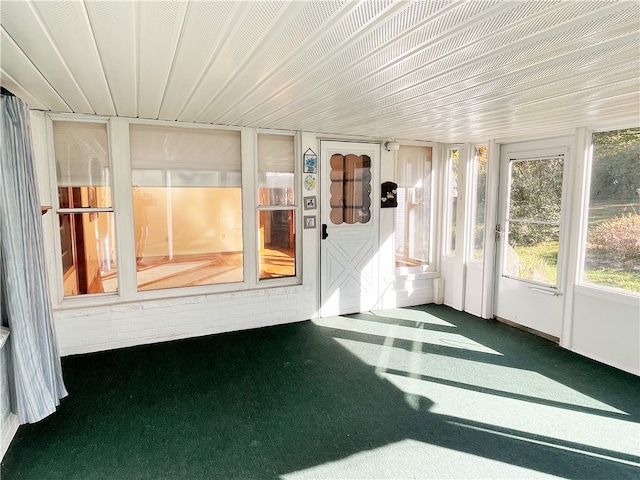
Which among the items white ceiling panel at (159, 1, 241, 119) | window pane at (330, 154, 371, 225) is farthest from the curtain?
window pane at (330, 154, 371, 225)

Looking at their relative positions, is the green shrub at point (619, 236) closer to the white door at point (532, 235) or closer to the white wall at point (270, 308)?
the white wall at point (270, 308)

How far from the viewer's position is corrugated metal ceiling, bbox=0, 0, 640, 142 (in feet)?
5.05

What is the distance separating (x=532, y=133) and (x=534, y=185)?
1.98 feet

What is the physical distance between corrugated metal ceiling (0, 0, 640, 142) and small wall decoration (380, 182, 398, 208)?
179cm

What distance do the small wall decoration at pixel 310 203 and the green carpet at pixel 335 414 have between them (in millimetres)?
1631

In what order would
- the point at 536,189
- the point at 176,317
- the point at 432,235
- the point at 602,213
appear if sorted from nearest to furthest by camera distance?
the point at 602,213
the point at 176,317
the point at 536,189
the point at 432,235

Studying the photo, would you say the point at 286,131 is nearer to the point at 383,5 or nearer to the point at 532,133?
the point at 532,133

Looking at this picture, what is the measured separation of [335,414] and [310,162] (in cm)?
297

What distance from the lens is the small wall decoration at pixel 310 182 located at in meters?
4.70

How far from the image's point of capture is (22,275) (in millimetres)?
2354

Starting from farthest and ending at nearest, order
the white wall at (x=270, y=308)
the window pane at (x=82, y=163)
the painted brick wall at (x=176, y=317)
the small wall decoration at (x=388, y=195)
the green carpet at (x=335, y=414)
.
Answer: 1. the small wall decoration at (x=388, y=195)
2. the painted brick wall at (x=176, y=317)
3. the window pane at (x=82, y=163)
4. the white wall at (x=270, y=308)
5. the green carpet at (x=335, y=414)

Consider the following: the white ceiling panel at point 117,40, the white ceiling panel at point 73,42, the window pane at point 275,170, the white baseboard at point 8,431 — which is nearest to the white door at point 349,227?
the window pane at point 275,170

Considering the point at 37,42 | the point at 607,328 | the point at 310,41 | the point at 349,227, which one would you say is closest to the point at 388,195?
the point at 349,227

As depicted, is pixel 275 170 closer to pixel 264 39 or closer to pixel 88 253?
pixel 88 253
